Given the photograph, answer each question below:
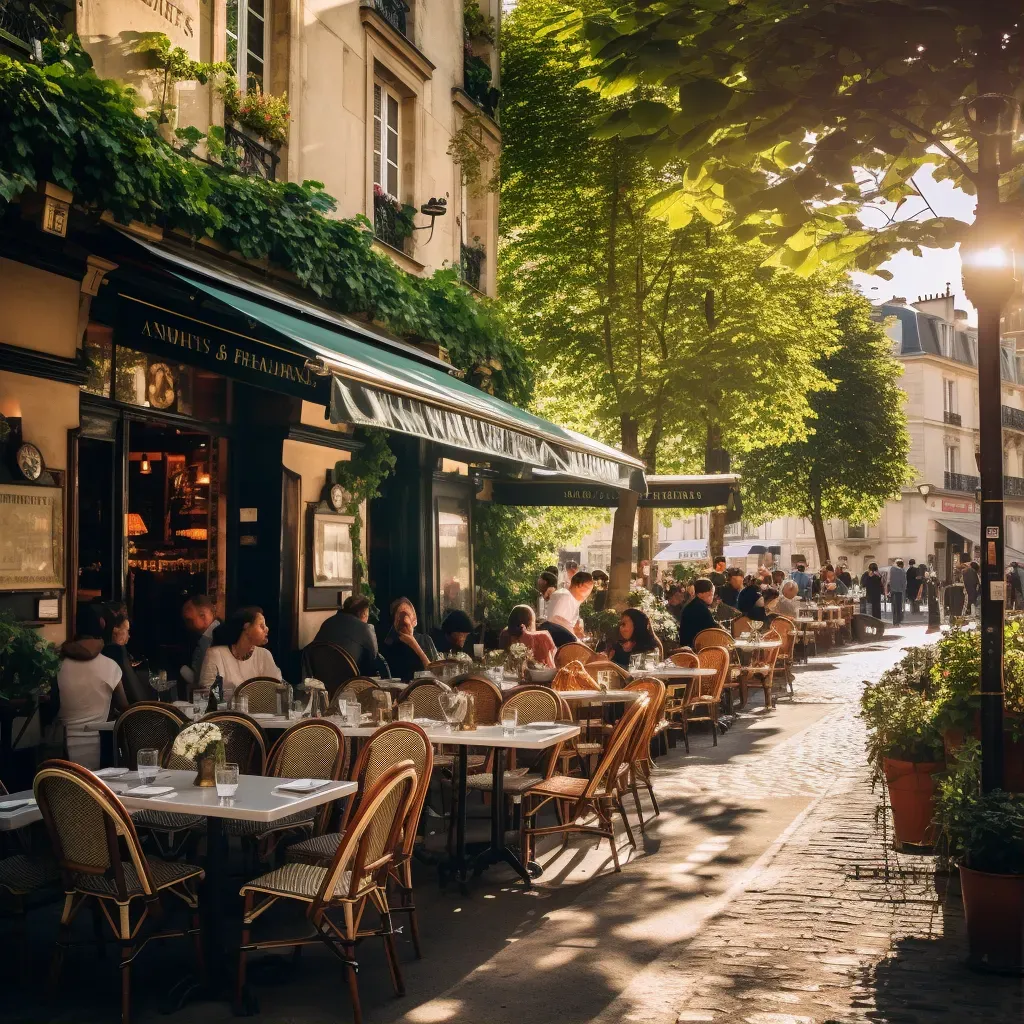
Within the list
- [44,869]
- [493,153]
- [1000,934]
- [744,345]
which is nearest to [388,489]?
[493,153]

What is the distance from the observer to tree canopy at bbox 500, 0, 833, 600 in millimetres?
19547

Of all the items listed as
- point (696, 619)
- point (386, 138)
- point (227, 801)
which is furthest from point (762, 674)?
point (227, 801)

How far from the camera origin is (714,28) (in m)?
5.73

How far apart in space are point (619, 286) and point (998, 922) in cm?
1602

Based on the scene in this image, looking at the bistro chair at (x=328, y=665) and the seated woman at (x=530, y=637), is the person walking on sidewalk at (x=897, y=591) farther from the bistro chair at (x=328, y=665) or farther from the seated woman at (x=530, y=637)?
the bistro chair at (x=328, y=665)

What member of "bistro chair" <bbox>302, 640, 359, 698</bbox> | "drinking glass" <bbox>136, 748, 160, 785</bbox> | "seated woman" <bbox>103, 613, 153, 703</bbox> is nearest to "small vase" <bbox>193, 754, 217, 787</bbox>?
"drinking glass" <bbox>136, 748, 160, 785</bbox>

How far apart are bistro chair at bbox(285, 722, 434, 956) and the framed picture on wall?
3.41 meters

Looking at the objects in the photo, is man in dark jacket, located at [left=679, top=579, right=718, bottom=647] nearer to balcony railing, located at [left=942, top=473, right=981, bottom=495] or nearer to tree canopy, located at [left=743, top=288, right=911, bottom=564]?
tree canopy, located at [left=743, top=288, right=911, bottom=564]

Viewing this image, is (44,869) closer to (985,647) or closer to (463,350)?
(985,647)

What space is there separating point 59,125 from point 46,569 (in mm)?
3001

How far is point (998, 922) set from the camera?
18.2ft

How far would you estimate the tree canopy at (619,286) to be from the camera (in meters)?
19.5

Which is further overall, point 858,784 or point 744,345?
point 744,345

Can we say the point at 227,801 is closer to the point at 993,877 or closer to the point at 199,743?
the point at 199,743
